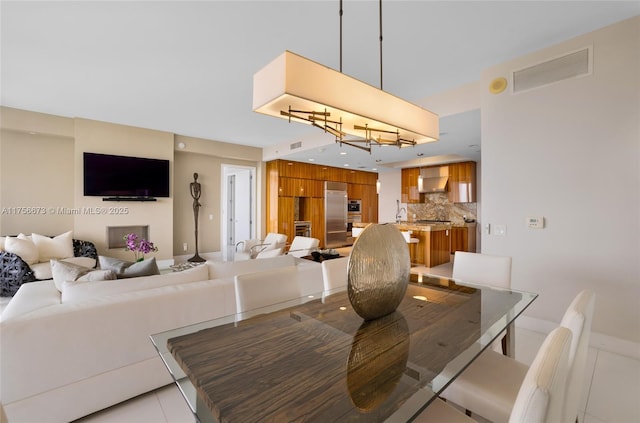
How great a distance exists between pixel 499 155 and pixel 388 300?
238 cm

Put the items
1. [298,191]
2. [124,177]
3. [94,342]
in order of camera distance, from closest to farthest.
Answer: [94,342] → [124,177] → [298,191]

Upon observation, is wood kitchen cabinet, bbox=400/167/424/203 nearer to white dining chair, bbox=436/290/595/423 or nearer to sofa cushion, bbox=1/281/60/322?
white dining chair, bbox=436/290/595/423

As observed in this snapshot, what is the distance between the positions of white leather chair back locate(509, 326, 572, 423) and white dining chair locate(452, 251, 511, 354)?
1.62 m

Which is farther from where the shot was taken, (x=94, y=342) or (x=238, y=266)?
(x=238, y=266)

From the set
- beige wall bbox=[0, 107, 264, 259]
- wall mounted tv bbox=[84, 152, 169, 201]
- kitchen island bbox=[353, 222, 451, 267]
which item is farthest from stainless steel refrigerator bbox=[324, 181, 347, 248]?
wall mounted tv bbox=[84, 152, 169, 201]

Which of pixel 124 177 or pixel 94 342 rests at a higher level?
pixel 124 177

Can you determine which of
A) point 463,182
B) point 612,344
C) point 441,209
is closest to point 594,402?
point 612,344

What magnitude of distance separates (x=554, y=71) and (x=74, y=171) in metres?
6.85

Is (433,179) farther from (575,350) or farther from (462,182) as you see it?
(575,350)

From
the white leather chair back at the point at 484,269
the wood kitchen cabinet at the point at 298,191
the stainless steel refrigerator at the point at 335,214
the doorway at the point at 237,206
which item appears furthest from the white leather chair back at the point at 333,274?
the stainless steel refrigerator at the point at 335,214

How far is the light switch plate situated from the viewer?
2.70m

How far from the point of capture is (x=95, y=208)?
4961 millimetres

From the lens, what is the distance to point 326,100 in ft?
4.45

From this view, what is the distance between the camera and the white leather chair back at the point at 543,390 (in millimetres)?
596
